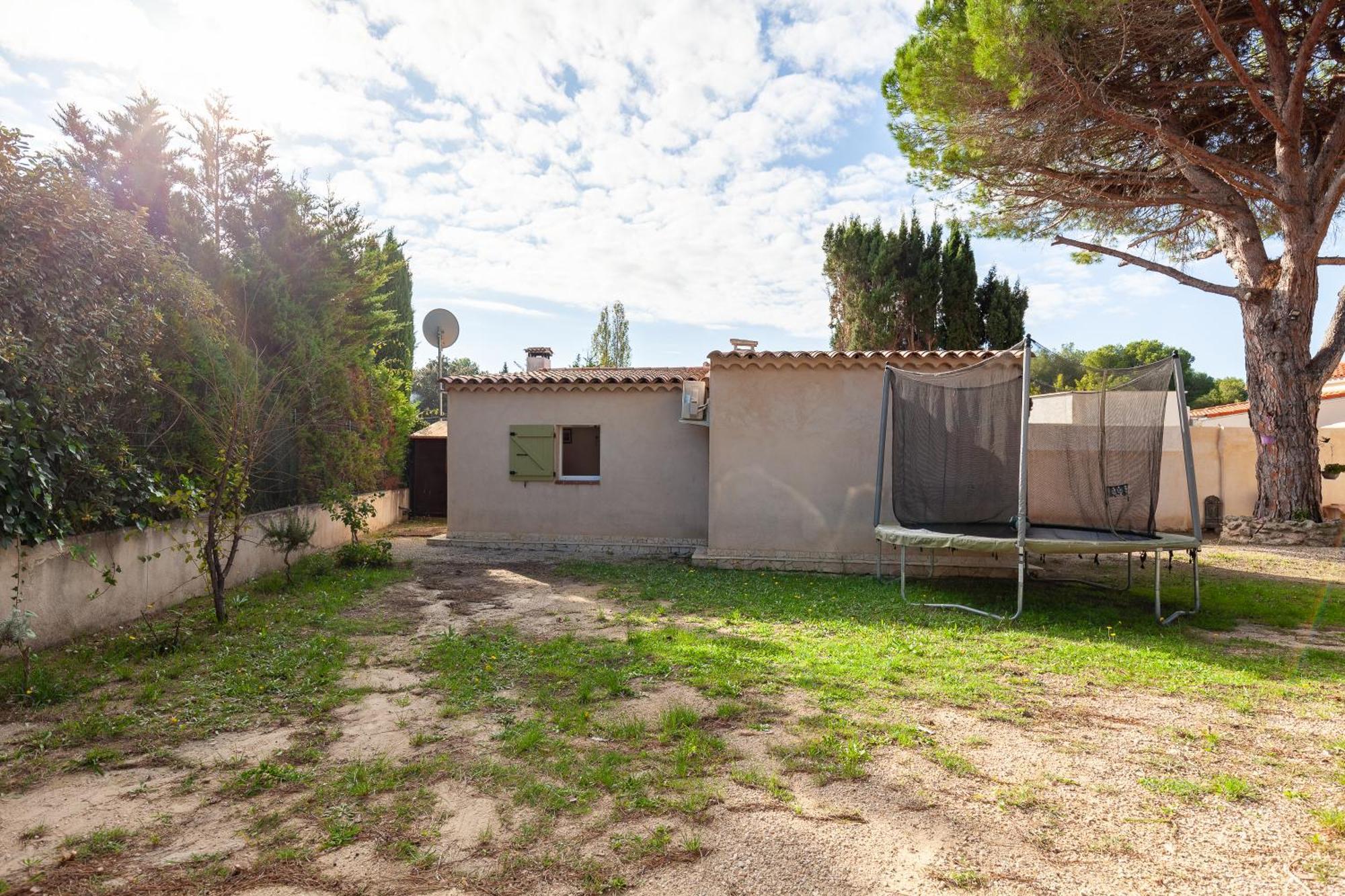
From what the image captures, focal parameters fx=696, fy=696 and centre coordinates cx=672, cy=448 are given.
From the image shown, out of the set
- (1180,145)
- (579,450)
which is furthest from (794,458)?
(579,450)

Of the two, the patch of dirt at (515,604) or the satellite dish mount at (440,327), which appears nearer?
the patch of dirt at (515,604)

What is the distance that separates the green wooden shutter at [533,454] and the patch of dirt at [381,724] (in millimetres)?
6399

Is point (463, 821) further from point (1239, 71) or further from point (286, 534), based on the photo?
point (1239, 71)

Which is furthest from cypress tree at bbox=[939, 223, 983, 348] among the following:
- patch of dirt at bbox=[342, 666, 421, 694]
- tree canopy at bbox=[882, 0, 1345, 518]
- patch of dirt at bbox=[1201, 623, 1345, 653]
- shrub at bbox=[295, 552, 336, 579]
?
patch of dirt at bbox=[342, 666, 421, 694]

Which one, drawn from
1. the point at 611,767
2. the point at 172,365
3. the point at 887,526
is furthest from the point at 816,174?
the point at 611,767

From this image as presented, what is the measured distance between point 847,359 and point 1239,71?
6870mm

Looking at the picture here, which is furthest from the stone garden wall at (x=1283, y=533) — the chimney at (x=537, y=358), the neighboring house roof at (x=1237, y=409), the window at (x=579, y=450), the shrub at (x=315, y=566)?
the chimney at (x=537, y=358)

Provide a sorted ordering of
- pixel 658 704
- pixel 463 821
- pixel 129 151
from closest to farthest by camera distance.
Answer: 1. pixel 463 821
2. pixel 658 704
3. pixel 129 151

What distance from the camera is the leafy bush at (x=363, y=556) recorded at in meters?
8.08

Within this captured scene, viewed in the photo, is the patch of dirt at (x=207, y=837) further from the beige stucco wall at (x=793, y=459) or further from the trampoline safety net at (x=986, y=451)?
the beige stucco wall at (x=793, y=459)

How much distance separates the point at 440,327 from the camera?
1430cm

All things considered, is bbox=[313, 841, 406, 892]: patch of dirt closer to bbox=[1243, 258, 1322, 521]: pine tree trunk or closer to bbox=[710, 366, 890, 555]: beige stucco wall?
bbox=[710, 366, 890, 555]: beige stucco wall

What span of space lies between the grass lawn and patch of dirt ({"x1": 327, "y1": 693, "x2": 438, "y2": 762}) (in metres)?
0.02

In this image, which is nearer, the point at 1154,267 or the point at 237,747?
the point at 237,747
